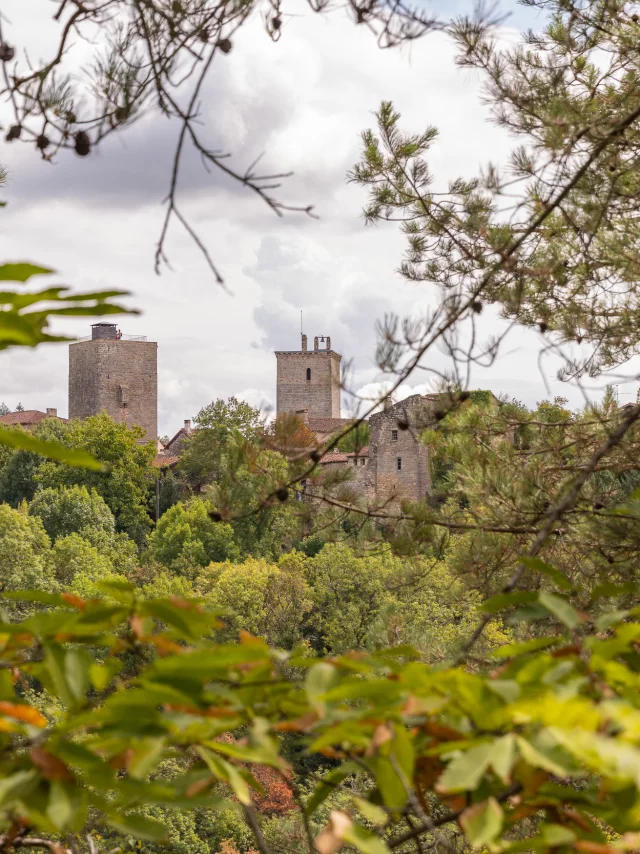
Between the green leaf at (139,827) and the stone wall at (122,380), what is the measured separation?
48212 millimetres

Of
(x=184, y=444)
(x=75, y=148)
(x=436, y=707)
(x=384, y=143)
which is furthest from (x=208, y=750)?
(x=184, y=444)

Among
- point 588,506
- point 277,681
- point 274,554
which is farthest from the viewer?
point 274,554

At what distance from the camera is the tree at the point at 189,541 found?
29.1 metres

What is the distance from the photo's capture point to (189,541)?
97.3 feet

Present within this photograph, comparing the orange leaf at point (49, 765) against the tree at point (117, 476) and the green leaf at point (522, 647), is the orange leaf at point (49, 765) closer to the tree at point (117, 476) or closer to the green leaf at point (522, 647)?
the green leaf at point (522, 647)

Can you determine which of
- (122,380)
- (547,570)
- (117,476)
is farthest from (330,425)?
(547,570)

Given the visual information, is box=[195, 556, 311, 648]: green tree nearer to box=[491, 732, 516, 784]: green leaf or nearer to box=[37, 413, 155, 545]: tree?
box=[37, 413, 155, 545]: tree

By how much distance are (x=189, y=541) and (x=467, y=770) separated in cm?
2940

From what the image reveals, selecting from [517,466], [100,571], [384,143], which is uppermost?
[384,143]

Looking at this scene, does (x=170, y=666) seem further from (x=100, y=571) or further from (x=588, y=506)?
(x=100, y=571)

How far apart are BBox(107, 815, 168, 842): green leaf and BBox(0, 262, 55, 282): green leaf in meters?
0.46

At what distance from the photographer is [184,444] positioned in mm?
38625

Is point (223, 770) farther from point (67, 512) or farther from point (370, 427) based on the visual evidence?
point (67, 512)

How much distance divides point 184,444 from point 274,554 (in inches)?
398
